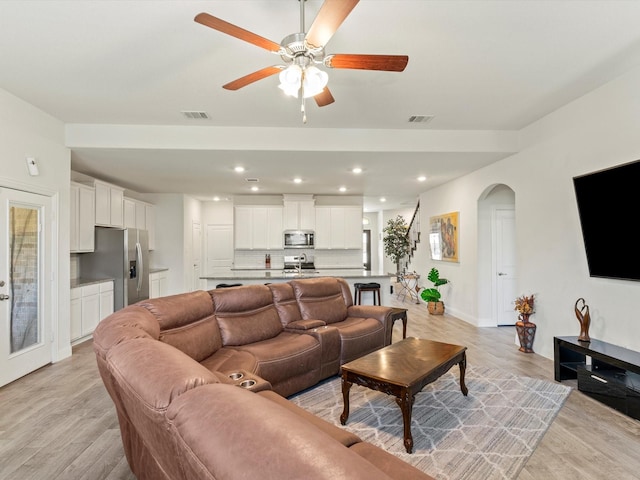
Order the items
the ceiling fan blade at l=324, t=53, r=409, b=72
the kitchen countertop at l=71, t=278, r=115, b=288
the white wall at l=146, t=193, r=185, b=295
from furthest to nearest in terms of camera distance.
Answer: the white wall at l=146, t=193, r=185, b=295 → the kitchen countertop at l=71, t=278, r=115, b=288 → the ceiling fan blade at l=324, t=53, r=409, b=72

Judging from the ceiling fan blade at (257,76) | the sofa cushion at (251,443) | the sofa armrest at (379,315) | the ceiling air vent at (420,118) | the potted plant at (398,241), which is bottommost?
the sofa armrest at (379,315)

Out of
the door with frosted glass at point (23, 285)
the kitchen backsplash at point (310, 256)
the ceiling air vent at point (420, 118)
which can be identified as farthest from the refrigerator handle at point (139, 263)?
the ceiling air vent at point (420, 118)

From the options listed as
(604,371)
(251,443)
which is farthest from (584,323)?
(251,443)

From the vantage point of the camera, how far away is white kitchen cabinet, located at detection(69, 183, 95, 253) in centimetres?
488

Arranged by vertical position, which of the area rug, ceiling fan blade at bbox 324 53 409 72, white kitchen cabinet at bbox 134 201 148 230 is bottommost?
the area rug

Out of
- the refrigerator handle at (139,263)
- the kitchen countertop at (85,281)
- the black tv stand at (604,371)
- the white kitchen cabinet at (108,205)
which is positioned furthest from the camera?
the refrigerator handle at (139,263)

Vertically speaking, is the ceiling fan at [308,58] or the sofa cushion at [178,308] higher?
the ceiling fan at [308,58]

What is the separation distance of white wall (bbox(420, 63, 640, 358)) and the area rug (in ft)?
2.90

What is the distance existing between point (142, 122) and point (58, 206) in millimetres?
1426

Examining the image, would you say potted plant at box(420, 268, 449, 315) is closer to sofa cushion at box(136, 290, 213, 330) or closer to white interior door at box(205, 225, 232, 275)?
sofa cushion at box(136, 290, 213, 330)

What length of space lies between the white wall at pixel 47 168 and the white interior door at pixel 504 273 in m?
6.26

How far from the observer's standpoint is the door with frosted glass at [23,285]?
3.36 m

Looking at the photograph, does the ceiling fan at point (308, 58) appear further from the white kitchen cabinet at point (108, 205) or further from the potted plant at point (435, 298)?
the potted plant at point (435, 298)

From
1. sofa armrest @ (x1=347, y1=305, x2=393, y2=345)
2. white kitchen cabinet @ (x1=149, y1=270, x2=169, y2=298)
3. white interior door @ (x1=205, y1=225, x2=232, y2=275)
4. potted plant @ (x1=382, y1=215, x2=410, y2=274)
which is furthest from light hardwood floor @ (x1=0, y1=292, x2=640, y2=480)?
potted plant @ (x1=382, y1=215, x2=410, y2=274)
